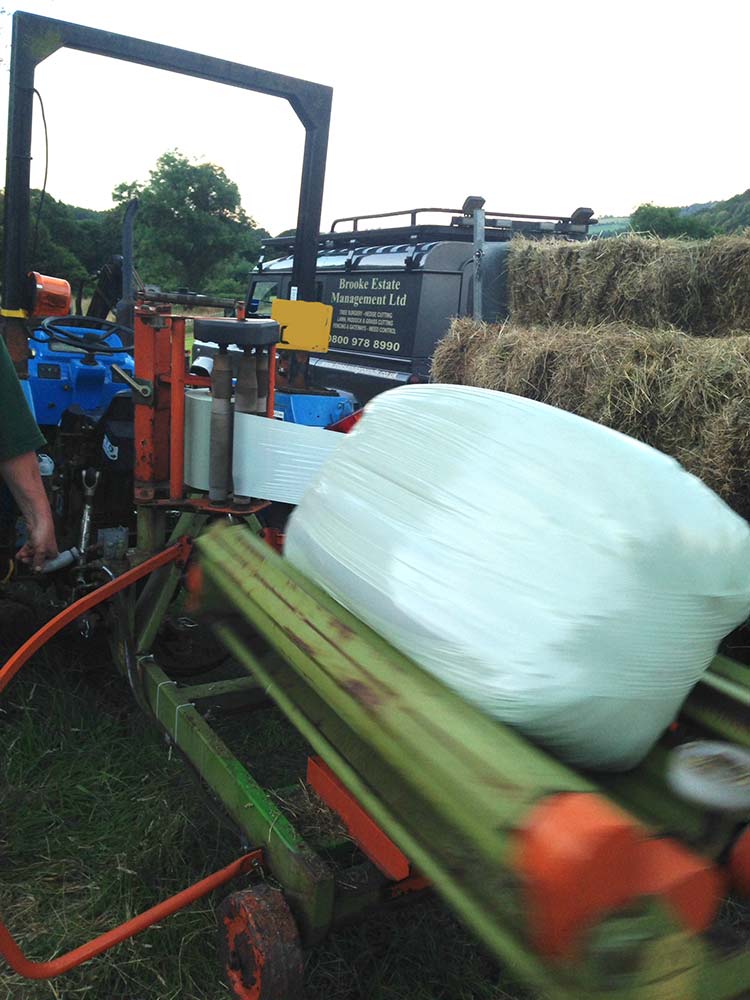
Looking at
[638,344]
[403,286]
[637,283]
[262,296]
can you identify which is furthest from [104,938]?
[262,296]

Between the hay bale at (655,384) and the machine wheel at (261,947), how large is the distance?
2.46m

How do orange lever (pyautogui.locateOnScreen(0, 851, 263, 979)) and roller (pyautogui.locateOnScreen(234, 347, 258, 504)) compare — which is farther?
roller (pyautogui.locateOnScreen(234, 347, 258, 504))

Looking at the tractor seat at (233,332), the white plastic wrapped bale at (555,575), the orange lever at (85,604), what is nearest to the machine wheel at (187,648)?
the orange lever at (85,604)

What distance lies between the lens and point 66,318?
3.60m

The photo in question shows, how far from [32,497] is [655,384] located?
274 cm

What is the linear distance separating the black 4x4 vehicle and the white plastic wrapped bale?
4.77 meters

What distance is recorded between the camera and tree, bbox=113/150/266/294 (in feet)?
131

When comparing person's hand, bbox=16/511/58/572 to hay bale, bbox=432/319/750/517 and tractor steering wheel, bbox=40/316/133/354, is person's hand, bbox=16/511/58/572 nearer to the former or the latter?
tractor steering wheel, bbox=40/316/133/354

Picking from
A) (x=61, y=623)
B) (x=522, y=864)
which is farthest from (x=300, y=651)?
(x=61, y=623)

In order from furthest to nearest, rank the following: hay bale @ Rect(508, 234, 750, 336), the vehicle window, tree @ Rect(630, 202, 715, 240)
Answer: tree @ Rect(630, 202, 715, 240), the vehicle window, hay bale @ Rect(508, 234, 750, 336)

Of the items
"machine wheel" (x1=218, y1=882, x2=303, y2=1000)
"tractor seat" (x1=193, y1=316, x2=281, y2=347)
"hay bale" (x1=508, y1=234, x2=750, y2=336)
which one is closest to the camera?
"machine wheel" (x1=218, y1=882, x2=303, y2=1000)

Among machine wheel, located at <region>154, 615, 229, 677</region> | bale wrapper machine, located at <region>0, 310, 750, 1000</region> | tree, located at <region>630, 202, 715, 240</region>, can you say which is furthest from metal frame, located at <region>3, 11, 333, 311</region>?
tree, located at <region>630, 202, 715, 240</region>

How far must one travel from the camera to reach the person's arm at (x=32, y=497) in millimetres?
2244

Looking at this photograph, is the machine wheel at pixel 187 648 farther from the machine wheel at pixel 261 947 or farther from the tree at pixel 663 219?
the tree at pixel 663 219
